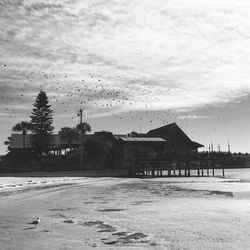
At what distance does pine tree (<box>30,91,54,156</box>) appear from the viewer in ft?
274

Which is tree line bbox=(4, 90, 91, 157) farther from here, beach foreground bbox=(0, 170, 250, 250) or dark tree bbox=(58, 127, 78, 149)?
beach foreground bbox=(0, 170, 250, 250)

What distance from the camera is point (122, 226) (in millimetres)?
13828

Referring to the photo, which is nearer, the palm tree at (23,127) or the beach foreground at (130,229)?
the beach foreground at (130,229)

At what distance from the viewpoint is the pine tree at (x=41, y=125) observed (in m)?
83.4

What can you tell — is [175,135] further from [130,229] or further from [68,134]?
[130,229]

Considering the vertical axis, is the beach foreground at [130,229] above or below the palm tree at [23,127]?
below

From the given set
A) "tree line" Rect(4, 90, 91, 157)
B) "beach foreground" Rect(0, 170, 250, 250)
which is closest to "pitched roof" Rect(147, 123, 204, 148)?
"tree line" Rect(4, 90, 91, 157)

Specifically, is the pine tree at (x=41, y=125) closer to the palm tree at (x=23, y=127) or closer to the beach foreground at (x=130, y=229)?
the palm tree at (x=23, y=127)

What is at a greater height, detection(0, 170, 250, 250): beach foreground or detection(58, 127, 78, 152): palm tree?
detection(58, 127, 78, 152): palm tree

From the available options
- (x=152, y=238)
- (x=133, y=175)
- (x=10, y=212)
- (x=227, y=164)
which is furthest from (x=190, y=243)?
(x=227, y=164)

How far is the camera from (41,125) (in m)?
85.1

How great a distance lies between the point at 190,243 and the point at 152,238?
1.23 metres

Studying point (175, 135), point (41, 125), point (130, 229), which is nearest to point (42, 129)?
point (41, 125)

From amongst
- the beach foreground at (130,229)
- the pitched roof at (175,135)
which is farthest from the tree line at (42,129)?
the beach foreground at (130,229)
